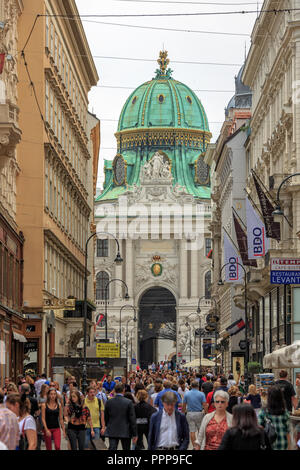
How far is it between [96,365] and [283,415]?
1262 inches

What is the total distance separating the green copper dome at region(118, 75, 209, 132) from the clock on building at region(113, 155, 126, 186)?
4.73m

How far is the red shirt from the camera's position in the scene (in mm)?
14898

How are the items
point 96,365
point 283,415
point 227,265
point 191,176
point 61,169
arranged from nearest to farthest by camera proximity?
point 283,415
point 96,365
point 61,169
point 227,265
point 191,176

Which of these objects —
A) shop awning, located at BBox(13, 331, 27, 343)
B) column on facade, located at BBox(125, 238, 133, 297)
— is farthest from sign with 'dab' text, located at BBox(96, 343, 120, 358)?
column on facade, located at BBox(125, 238, 133, 297)

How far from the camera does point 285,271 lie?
3466cm

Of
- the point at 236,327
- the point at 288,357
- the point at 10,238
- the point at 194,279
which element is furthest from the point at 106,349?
the point at 194,279

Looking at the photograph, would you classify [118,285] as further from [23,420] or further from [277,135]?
[23,420]

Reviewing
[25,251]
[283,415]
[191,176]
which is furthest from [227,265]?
[191,176]

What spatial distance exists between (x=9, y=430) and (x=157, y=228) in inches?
5182

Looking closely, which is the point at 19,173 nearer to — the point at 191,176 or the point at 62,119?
the point at 62,119

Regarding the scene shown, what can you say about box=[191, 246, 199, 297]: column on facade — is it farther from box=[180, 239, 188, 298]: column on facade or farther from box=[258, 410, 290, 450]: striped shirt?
box=[258, 410, 290, 450]: striped shirt

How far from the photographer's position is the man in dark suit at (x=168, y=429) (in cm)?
1627

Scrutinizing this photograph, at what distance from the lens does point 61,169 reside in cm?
5975

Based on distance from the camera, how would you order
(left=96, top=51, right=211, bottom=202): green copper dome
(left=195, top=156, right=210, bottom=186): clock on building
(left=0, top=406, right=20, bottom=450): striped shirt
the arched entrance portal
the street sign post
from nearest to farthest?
(left=0, top=406, right=20, bottom=450): striped shirt
the street sign post
the arched entrance portal
(left=96, top=51, right=211, bottom=202): green copper dome
(left=195, top=156, right=210, bottom=186): clock on building
